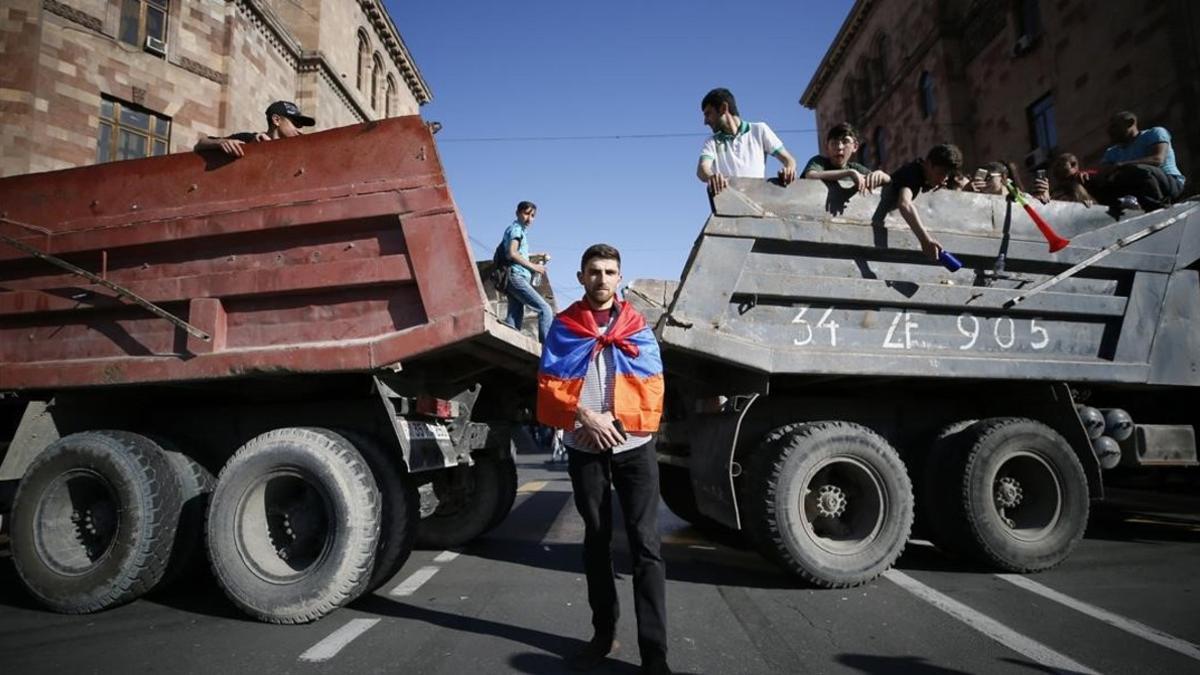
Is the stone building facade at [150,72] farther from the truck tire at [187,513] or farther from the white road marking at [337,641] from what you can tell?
the white road marking at [337,641]

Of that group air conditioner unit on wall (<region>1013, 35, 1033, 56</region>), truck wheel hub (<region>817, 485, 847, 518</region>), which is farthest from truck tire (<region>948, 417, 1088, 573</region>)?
air conditioner unit on wall (<region>1013, 35, 1033, 56</region>)

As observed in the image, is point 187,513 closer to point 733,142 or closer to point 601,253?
point 601,253

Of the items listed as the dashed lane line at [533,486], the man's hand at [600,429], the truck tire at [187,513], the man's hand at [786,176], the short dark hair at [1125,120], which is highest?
the short dark hair at [1125,120]

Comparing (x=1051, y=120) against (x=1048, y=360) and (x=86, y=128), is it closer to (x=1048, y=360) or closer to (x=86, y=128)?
(x=1048, y=360)

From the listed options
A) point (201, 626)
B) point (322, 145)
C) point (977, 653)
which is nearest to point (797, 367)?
point (977, 653)

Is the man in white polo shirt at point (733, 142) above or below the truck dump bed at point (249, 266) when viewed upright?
above

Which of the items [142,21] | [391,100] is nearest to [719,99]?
[142,21]

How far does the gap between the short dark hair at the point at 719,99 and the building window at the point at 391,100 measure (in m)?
24.4

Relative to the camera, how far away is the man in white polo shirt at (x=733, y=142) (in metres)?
4.20

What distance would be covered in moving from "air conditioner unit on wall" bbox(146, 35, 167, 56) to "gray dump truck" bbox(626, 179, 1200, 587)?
53.0 feet

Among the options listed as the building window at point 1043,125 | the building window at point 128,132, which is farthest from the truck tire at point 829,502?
the building window at point 128,132

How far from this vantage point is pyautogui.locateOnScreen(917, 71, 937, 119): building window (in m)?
Answer: 19.4

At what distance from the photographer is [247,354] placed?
11.3 feet

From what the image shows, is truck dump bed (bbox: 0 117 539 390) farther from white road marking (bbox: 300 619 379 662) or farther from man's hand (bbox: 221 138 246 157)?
white road marking (bbox: 300 619 379 662)
